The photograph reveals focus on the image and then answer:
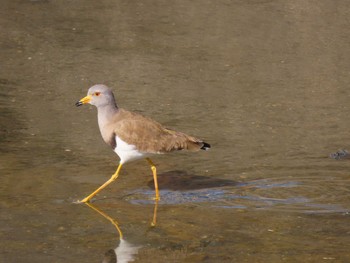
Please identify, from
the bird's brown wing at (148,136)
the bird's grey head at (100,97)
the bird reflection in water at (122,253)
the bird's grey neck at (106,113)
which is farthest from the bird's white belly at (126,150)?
the bird reflection in water at (122,253)

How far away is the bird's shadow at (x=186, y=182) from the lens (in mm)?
10242

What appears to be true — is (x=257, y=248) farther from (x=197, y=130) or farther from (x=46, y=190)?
(x=197, y=130)

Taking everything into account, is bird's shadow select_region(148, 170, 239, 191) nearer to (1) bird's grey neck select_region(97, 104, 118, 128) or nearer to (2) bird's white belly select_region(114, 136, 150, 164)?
(2) bird's white belly select_region(114, 136, 150, 164)

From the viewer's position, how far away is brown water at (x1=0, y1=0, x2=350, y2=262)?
28.6 feet

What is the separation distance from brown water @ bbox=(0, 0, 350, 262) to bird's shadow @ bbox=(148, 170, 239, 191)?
1.1 inches

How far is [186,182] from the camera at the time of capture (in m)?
10.4

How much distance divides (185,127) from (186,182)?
6.28 ft

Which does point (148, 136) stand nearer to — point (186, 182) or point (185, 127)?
Result: point (186, 182)

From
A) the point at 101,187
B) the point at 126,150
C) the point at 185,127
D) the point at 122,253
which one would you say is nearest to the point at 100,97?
the point at 126,150

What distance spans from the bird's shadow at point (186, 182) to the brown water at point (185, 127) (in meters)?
0.03

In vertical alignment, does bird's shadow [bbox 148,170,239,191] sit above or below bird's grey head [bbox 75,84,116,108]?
below

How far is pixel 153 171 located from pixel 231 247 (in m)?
1.84

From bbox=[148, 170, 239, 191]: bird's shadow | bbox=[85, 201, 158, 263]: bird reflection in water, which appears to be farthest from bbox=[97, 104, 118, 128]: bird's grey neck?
bbox=[85, 201, 158, 263]: bird reflection in water

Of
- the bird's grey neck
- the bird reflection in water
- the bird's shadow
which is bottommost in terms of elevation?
the bird reflection in water
